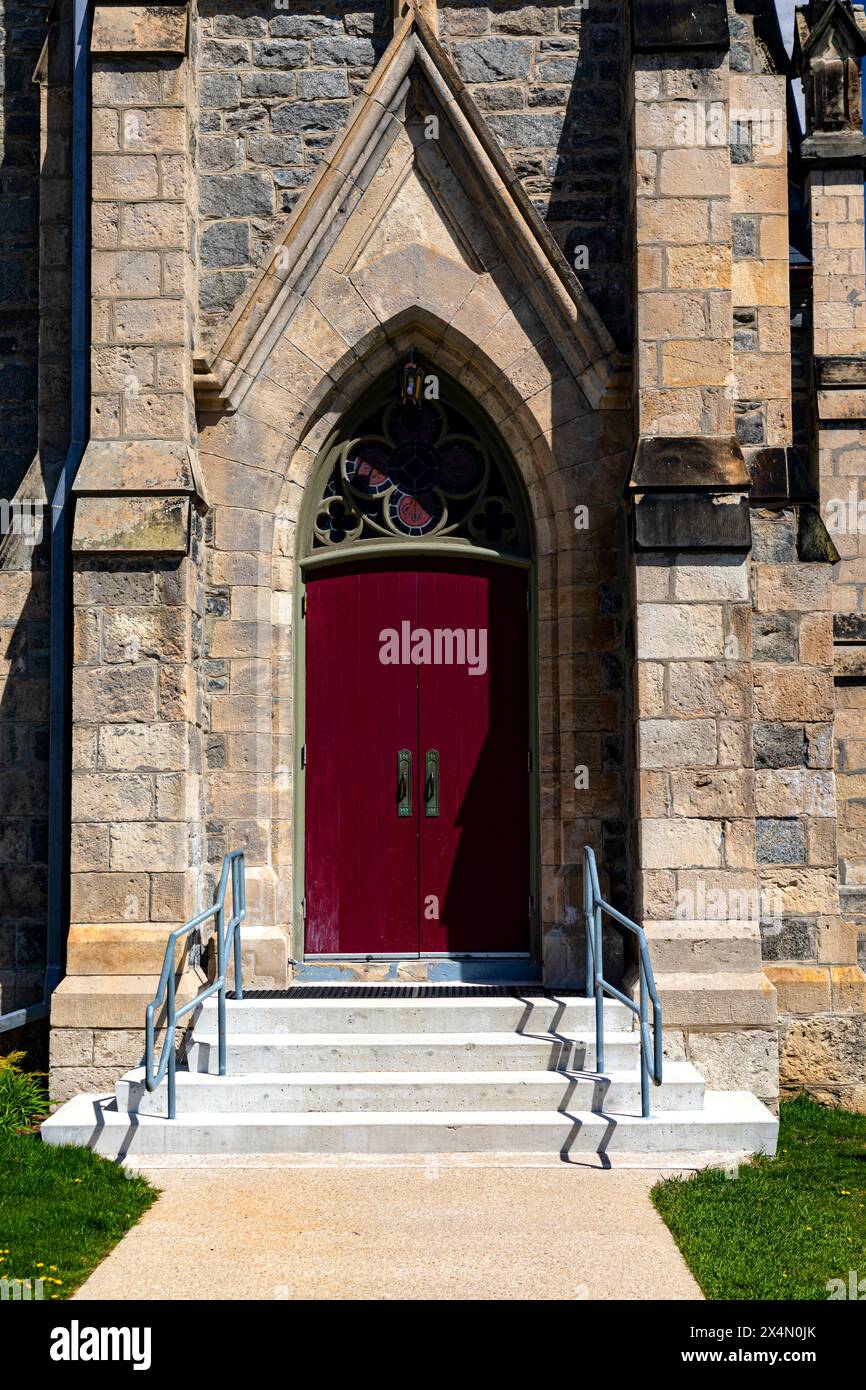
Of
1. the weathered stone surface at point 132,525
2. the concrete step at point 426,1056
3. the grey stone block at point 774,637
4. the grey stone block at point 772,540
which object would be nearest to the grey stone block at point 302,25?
the weathered stone surface at point 132,525

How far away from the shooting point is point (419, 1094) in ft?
21.4

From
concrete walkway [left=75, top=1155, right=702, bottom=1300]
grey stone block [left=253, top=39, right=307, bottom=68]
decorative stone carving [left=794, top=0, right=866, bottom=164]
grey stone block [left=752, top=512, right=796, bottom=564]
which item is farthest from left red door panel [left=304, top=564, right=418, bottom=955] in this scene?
decorative stone carving [left=794, top=0, right=866, bottom=164]

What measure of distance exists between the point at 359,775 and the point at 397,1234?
3.50 m

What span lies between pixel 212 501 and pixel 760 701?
3399 millimetres

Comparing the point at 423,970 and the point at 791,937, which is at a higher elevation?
the point at 791,937

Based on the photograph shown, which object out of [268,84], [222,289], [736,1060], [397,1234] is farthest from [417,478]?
[397,1234]

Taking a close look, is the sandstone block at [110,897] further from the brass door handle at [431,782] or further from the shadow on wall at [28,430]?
the brass door handle at [431,782]

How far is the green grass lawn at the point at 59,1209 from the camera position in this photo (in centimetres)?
481

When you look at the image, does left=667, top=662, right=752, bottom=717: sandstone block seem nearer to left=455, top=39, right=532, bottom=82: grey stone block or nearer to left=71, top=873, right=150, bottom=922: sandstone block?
left=71, top=873, right=150, bottom=922: sandstone block

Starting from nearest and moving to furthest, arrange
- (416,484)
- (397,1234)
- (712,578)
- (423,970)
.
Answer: (397,1234) < (712,578) < (423,970) < (416,484)

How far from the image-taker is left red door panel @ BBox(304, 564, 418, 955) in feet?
27.0

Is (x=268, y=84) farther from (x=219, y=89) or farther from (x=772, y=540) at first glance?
(x=772, y=540)

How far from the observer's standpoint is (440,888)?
27.1 feet
